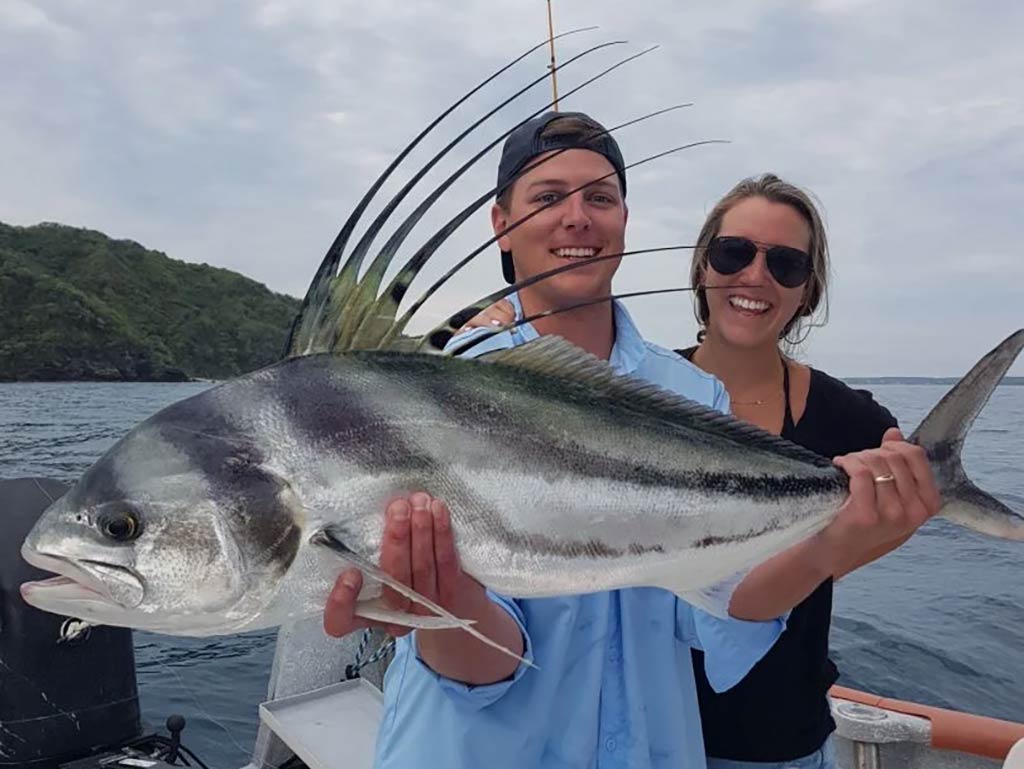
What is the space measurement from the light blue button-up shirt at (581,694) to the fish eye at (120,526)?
0.88 meters

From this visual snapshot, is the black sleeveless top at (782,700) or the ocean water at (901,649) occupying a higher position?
the black sleeveless top at (782,700)

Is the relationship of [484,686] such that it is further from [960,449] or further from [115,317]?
[115,317]

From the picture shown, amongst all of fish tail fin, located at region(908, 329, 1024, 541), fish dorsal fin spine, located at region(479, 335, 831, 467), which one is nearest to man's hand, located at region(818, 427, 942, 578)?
fish tail fin, located at region(908, 329, 1024, 541)

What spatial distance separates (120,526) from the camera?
1.72 metres

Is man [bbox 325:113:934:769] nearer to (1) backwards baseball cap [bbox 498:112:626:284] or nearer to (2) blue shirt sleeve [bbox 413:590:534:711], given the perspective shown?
(2) blue shirt sleeve [bbox 413:590:534:711]

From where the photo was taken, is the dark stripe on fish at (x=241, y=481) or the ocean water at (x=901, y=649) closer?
the dark stripe on fish at (x=241, y=481)

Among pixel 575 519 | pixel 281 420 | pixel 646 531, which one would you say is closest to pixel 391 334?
pixel 281 420

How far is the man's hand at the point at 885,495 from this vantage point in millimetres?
2186

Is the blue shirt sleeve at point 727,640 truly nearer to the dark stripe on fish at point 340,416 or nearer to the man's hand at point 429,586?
the man's hand at point 429,586

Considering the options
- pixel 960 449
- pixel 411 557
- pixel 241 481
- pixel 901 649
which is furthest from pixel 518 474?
pixel 901 649

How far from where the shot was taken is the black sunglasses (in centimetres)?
343

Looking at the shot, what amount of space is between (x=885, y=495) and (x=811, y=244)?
1661 mm

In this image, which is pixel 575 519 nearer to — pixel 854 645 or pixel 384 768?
pixel 384 768

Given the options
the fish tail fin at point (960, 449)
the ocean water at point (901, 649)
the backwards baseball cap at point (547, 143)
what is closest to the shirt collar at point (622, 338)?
the backwards baseball cap at point (547, 143)
